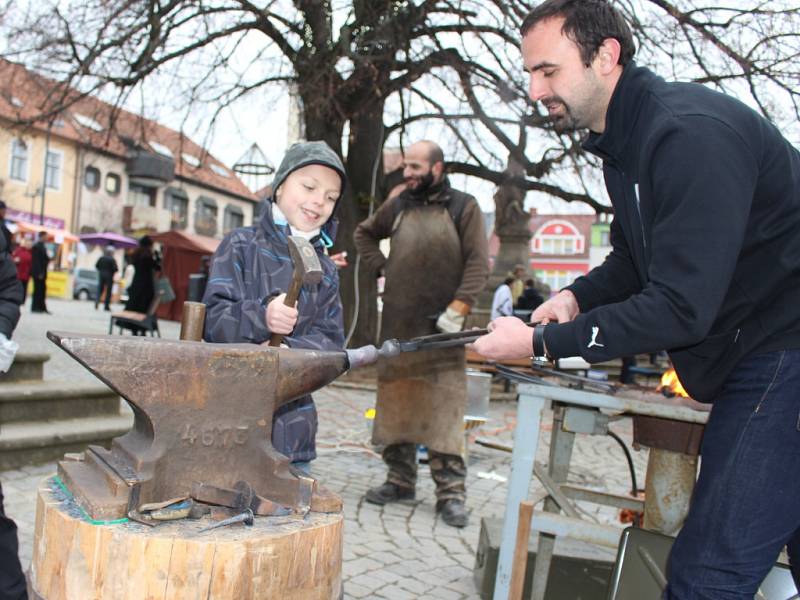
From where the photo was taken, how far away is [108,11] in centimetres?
876

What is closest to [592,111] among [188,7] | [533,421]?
[533,421]

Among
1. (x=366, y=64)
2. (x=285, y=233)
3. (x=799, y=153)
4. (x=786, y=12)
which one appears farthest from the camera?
(x=366, y=64)

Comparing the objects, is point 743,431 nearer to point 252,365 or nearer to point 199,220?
point 252,365

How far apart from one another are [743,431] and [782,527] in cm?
22

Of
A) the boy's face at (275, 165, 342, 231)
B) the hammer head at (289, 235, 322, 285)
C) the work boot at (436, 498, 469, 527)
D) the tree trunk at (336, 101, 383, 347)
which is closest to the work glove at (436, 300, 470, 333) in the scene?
the work boot at (436, 498, 469, 527)

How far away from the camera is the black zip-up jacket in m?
1.53

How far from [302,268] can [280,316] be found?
0.18m

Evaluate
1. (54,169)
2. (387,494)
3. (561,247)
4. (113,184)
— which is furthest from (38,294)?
(561,247)

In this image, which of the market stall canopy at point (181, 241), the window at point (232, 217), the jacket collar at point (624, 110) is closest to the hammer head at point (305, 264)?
the jacket collar at point (624, 110)

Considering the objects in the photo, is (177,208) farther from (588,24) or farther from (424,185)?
(588,24)

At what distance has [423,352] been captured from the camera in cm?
437

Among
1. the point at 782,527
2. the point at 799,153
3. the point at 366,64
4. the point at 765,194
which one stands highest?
the point at 366,64

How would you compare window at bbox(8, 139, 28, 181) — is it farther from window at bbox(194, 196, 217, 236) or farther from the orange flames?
the orange flames

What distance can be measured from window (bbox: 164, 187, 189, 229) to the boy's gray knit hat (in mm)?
43411
